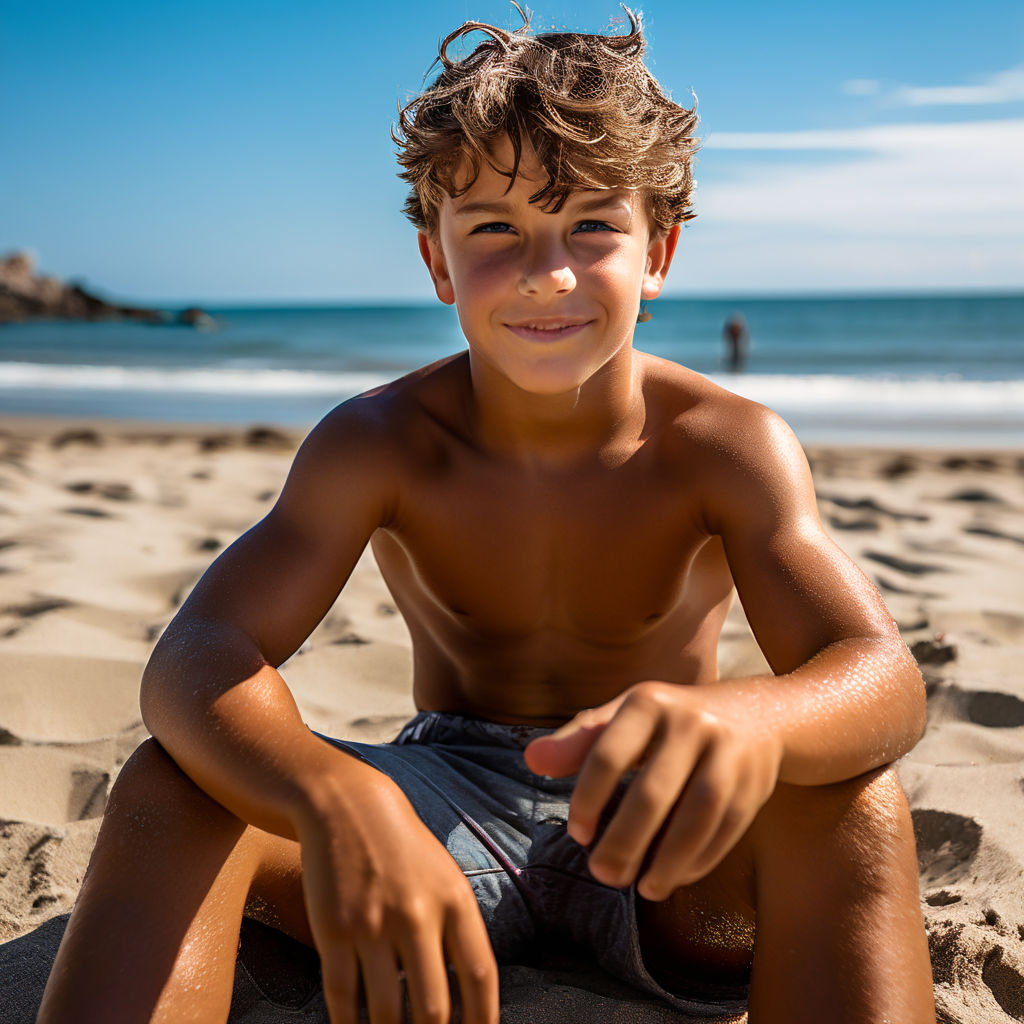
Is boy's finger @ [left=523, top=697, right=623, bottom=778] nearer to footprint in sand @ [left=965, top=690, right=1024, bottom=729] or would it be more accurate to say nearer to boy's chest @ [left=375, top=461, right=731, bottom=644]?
boy's chest @ [left=375, top=461, right=731, bottom=644]

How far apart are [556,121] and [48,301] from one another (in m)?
43.6

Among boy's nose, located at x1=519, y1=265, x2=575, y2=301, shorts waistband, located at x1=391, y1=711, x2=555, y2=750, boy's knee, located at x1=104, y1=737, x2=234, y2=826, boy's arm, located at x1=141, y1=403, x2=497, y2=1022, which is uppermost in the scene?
boy's nose, located at x1=519, y1=265, x2=575, y2=301

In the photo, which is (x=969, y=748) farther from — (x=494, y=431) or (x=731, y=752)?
(x=731, y=752)

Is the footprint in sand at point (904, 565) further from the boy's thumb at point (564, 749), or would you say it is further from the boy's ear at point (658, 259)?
the boy's thumb at point (564, 749)

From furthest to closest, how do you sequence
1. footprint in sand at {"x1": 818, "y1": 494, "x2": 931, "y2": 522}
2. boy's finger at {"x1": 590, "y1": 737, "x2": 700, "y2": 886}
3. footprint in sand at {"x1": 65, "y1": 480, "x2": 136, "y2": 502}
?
footprint in sand at {"x1": 65, "y1": 480, "x2": 136, "y2": 502} < footprint in sand at {"x1": 818, "y1": 494, "x2": 931, "y2": 522} < boy's finger at {"x1": 590, "y1": 737, "x2": 700, "y2": 886}

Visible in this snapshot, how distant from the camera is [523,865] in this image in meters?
1.53

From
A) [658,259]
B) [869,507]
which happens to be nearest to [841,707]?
[658,259]

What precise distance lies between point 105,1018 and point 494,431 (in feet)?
3.36

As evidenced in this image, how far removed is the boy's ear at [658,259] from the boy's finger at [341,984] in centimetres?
123

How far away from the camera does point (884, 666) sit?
4.10ft

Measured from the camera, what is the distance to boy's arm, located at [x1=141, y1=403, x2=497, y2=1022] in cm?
99

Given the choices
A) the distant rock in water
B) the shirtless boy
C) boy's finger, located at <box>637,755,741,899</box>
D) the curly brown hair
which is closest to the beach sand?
the shirtless boy

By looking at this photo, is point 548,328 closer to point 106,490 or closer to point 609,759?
point 609,759

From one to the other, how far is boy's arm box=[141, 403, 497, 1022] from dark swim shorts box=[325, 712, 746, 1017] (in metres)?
0.27
